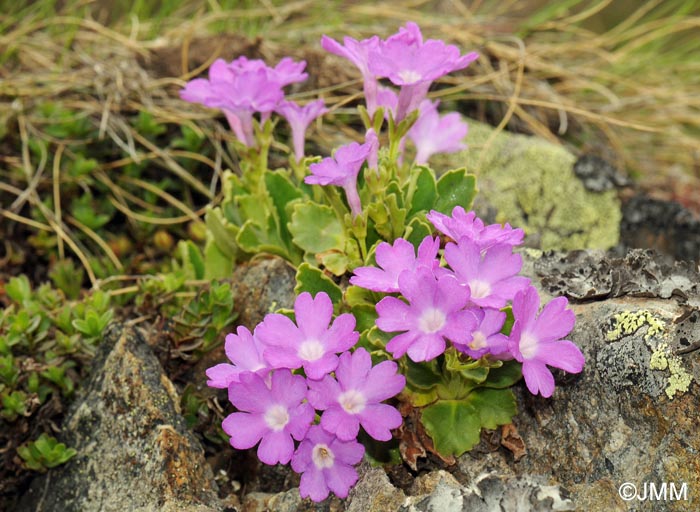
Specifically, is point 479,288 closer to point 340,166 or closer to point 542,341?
point 542,341

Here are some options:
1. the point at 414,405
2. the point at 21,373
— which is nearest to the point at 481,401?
the point at 414,405

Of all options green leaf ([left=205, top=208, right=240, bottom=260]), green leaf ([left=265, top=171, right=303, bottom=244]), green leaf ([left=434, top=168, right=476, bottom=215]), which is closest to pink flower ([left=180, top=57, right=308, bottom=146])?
green leaf ([left=265, top=171, right=303, bottom=244])

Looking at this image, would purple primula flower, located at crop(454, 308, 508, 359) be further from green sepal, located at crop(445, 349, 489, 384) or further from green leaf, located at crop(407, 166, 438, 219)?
green leaf, located at crop(407, 166, 438, 219)

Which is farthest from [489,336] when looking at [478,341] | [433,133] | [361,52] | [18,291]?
[18,291]

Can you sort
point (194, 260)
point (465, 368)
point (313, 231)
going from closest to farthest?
point (465, 368) < point (313, 231) < point (194, 260)

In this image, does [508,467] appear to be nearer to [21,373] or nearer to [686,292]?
[686,292]

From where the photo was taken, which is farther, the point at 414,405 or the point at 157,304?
the point at 157,304
